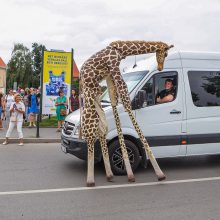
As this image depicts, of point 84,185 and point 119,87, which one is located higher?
point 119,87

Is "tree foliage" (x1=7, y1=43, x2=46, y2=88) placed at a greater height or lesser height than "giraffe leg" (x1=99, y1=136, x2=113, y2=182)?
greater

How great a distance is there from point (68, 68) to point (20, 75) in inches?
2604

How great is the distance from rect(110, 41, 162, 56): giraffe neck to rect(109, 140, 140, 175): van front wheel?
1717mm

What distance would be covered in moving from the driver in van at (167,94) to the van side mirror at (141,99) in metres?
0.36

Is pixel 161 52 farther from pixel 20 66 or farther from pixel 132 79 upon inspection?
pixel 20 66

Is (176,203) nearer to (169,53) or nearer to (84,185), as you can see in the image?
(84,185)

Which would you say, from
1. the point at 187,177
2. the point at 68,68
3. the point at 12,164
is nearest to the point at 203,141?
the point at 187,177

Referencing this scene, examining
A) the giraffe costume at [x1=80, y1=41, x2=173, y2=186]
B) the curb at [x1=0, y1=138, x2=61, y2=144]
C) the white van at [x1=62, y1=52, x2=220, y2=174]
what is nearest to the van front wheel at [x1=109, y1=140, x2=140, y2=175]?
the white van at [x1=62, y1=52, x2=220, y2=174]

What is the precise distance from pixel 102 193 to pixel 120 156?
1346 millimetres

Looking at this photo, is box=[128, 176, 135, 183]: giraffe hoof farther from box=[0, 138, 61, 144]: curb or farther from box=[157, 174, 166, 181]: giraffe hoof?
box=[0, 138, 61, 144]: curb

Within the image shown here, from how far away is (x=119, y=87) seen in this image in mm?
6527

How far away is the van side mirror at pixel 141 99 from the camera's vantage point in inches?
272

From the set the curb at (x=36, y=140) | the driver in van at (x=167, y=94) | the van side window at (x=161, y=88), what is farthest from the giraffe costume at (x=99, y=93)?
the curb at (x=36, y=140)

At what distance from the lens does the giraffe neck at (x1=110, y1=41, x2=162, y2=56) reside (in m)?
6.77
